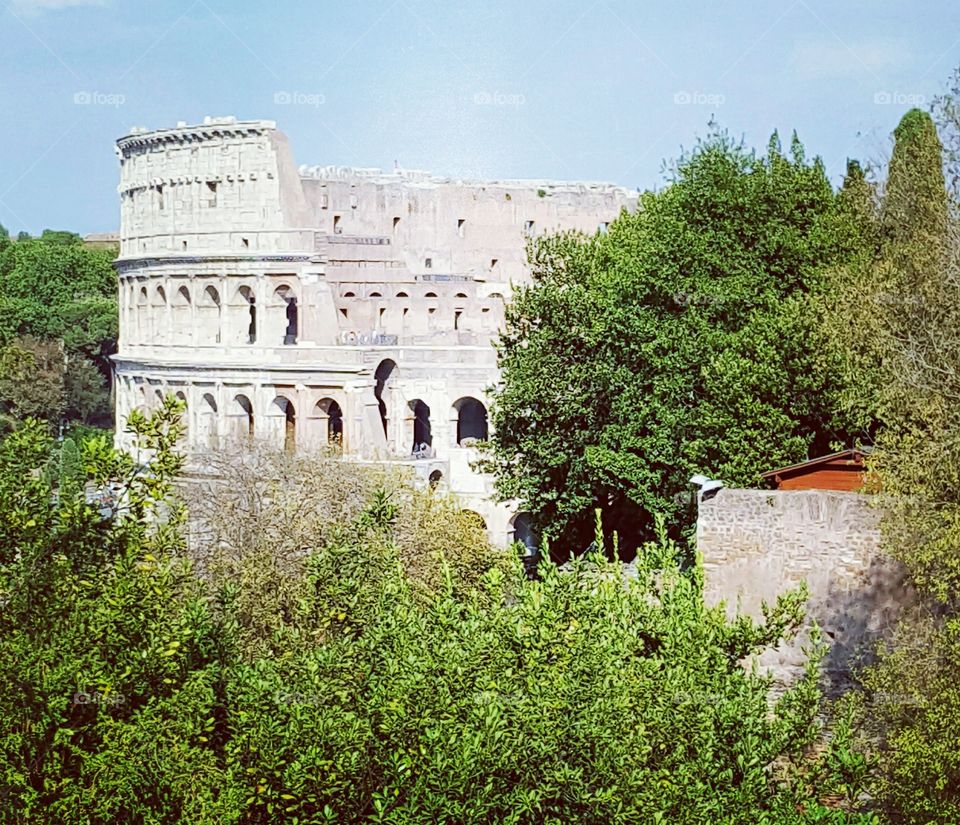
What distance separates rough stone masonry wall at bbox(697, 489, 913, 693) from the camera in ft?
71.1

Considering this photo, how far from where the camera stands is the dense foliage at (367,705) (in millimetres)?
15844

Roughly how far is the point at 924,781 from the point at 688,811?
3289 millimetres

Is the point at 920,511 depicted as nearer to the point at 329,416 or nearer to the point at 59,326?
the point at 329,416

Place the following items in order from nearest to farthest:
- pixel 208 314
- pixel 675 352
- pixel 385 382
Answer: pixel 675 352 → pixel 385 382 → pixel 208 314

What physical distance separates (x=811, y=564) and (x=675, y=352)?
39.7 feet

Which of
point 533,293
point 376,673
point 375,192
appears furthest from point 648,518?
point 375,192

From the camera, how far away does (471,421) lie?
62.8 metres

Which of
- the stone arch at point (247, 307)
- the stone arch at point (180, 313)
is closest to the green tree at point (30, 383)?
the stone arch at point (180, 313)

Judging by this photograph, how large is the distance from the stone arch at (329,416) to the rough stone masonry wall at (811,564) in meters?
32.4

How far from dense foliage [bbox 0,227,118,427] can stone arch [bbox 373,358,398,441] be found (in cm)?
1976
